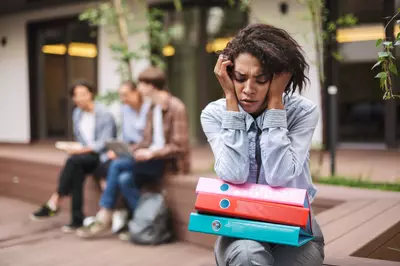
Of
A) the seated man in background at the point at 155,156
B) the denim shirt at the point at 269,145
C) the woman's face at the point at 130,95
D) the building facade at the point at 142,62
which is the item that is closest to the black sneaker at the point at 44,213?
the seated man in background at the point at 155,156

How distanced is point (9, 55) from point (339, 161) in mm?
8051

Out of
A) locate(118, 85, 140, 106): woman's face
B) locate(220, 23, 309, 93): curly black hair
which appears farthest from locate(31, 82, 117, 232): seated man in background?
locate(220, 23, 309, 93): curly black hair

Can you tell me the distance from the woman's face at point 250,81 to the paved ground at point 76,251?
7.81ft

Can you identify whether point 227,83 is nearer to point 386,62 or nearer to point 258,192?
point 258,192

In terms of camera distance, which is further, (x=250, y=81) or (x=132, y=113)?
(x=132, y=113)

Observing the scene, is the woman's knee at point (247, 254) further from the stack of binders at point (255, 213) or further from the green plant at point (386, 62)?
the green plant at point (386, 62)

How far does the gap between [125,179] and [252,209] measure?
3.33 metres

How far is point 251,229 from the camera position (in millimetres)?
1886

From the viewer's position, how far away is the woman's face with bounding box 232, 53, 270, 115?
2.01 m

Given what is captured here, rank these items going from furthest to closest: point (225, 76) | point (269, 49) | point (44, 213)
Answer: point (44, 213) < point (225, 76) < point (269, 49)

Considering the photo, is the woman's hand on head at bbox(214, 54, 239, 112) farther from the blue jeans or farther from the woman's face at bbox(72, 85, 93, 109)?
the woman's face at bbox(72, 85, 93, 109)

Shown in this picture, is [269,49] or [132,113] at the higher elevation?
[269,49]

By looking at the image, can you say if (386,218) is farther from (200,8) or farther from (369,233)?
(200,8)

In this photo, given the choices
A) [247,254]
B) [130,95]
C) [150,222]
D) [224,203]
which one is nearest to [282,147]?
[224,203]
